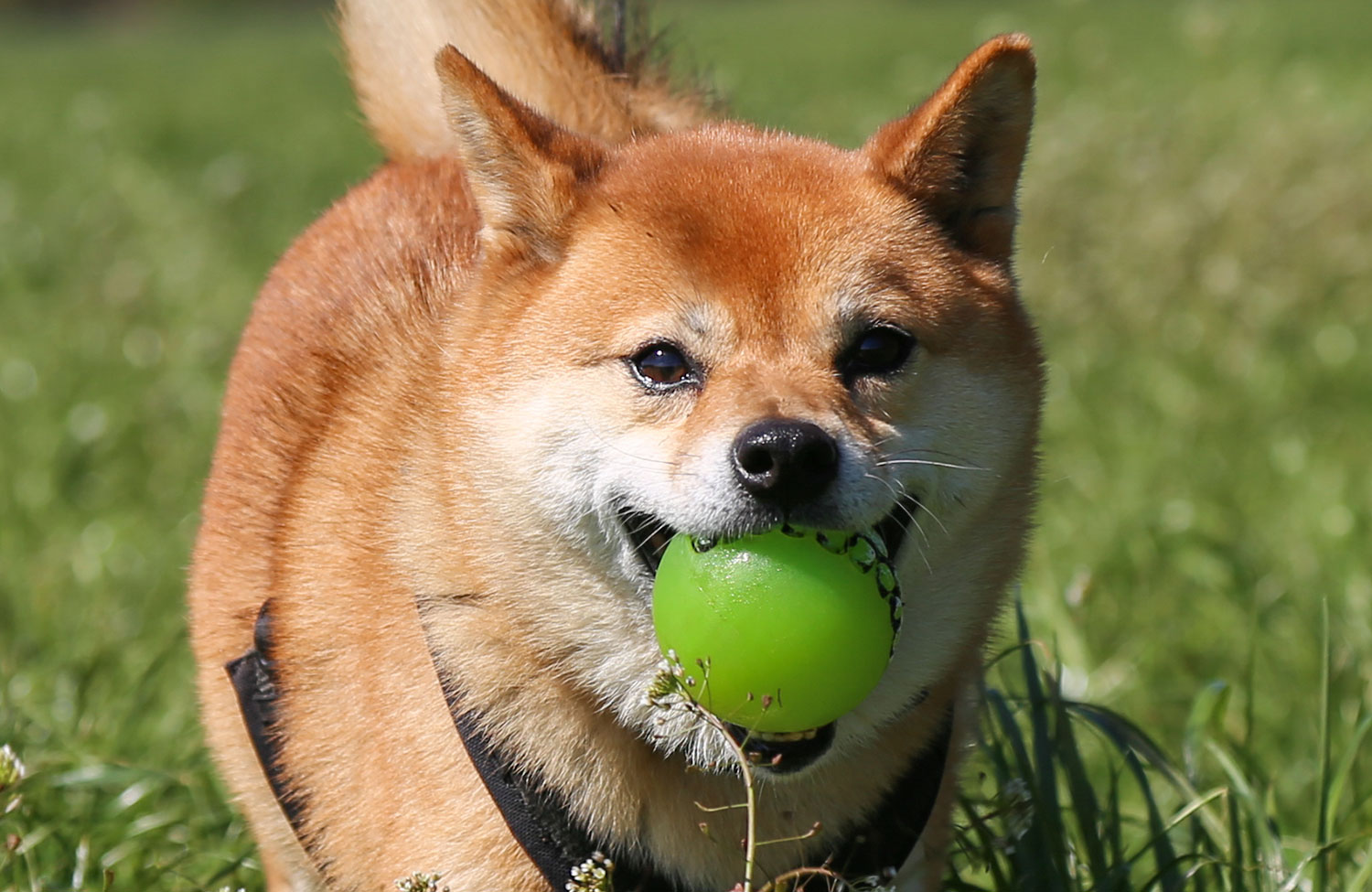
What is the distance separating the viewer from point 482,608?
8.16ft

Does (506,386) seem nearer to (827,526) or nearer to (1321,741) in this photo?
(827,526)

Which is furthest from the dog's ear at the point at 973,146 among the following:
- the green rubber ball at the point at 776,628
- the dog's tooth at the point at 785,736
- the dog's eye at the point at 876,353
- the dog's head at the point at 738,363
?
the dog's tooth at the point at 785,736

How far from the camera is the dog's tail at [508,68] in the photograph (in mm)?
3449

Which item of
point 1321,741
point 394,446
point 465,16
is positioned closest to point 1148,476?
point 1321,741

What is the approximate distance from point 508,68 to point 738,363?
1.34 m

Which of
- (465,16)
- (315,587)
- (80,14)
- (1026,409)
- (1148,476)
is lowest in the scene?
(80,14)

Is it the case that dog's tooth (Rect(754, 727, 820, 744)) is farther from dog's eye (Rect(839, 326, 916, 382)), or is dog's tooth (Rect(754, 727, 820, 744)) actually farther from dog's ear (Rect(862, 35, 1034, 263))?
dog's ear (Rect(862, 35, 1034, 263))

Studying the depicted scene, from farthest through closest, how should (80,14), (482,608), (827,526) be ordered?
(80,14), (482,608), (827,526)

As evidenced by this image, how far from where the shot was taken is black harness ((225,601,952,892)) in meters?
2.37

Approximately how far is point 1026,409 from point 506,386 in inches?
34.3

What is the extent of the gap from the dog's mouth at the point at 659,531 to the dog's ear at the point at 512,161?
0.52m

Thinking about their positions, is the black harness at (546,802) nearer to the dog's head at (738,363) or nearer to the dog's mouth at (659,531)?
the dog's head at (738,363)

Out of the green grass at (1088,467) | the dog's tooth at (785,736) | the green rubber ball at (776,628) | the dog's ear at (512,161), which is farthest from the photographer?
the green grass at (1088,467)

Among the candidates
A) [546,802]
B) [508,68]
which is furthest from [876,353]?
[508,68]
